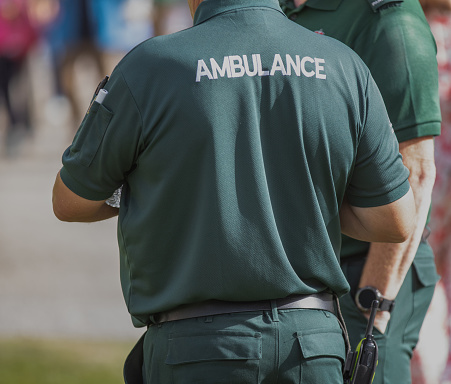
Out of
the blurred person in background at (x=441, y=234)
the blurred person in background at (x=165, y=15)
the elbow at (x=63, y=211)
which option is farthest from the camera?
the blurred person in background at (x=165, y=15)

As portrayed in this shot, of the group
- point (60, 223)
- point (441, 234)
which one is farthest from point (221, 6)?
point (60, 223)

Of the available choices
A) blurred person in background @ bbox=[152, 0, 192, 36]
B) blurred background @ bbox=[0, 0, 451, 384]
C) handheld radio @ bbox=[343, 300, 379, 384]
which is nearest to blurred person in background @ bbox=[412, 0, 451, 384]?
blurred background @ bbox=[0, 0, 451, 384]

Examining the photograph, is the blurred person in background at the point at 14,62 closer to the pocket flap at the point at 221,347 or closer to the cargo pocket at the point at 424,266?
the cargo pocket at the point at 424,266

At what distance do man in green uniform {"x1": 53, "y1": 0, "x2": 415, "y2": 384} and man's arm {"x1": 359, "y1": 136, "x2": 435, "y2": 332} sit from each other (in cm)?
50

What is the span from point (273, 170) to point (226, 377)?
518 mm

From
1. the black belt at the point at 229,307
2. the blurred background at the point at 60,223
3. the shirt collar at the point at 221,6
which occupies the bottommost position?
the blurred background at the point at 60,223

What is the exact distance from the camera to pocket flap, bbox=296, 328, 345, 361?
7.29ft

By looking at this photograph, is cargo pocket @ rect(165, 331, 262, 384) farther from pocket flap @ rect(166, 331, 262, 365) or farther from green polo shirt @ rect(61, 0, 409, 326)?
green polo shirt @ rect(61, 0, 409, 326)

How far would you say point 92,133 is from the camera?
7.32ft

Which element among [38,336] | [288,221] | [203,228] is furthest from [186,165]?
[38,336]

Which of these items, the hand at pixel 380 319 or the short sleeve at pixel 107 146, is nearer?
the short sleeve at pixel 107 146

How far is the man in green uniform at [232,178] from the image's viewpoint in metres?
A: 2.18

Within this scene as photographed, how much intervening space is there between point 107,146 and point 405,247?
108 cm

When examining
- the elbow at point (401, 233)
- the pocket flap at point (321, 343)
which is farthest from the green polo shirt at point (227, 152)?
the elbow at point (401, 233)
